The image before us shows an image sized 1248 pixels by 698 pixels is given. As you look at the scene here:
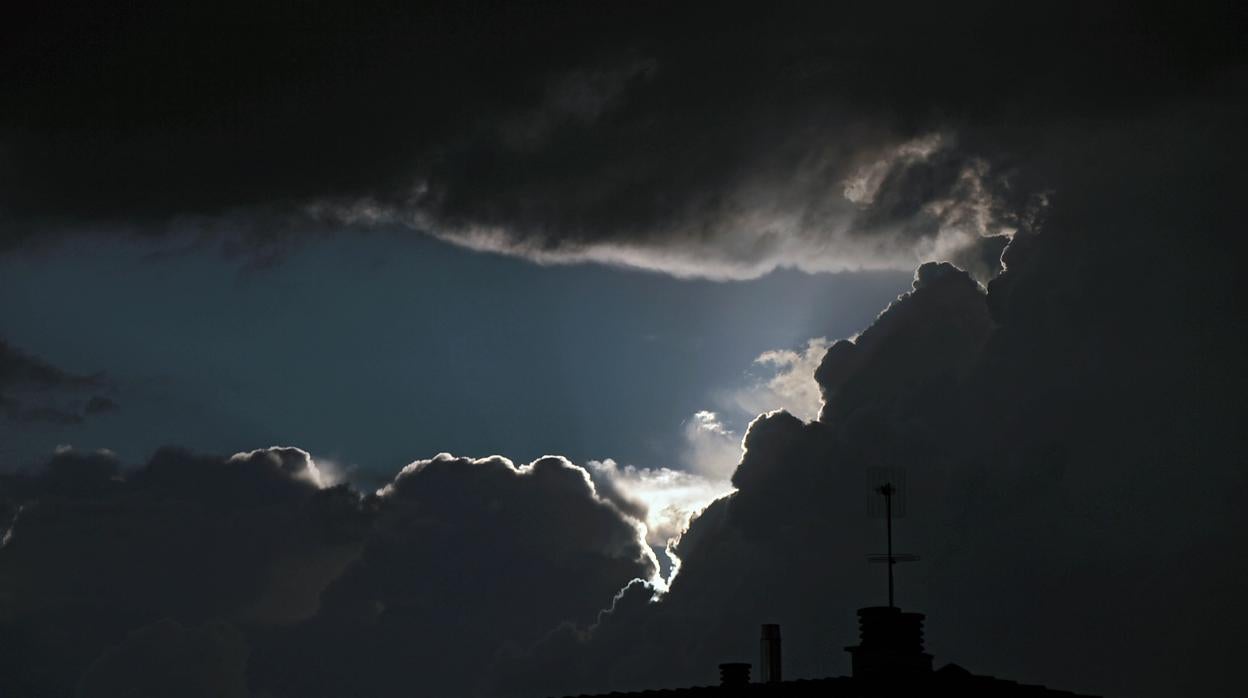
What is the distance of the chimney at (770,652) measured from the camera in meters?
46.9

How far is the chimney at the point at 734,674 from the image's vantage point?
45812 millimetres

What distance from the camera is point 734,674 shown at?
4600cm

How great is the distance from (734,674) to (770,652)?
160 centimetres

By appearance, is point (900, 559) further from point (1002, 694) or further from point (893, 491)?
point (1002, 694)

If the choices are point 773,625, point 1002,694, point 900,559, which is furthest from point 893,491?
point 1002,694

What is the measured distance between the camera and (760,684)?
44188 mm

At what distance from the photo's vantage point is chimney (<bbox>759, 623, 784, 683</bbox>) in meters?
46.9

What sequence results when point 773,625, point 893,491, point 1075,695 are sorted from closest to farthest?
point 1075,695
point 773,625
point 893,491

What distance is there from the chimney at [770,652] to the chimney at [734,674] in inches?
34.4

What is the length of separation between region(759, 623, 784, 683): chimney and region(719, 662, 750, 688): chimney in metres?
0.87

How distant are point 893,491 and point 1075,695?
11.6 meters

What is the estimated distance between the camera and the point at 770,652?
47094 mm

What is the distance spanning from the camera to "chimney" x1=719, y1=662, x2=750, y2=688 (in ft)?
150

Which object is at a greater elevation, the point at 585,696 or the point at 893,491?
the point at 893,491
